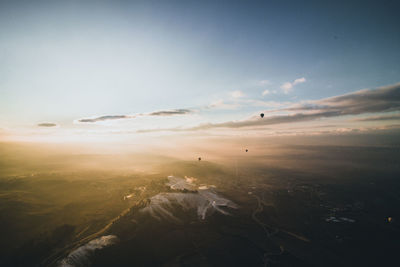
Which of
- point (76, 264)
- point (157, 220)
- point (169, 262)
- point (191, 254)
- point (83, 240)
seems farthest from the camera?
point (157, 220)

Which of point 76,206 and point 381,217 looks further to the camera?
point 76,206

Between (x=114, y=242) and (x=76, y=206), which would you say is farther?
(x=76, y=206)

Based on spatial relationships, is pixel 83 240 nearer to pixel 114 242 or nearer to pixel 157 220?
pixel 114 242

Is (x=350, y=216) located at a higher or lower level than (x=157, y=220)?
lower

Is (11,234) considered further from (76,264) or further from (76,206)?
(76,264)

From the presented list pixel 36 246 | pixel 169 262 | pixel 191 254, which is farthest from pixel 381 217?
pixel 36 246

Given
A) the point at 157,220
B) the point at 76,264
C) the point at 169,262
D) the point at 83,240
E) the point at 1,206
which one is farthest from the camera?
the point at 1,206

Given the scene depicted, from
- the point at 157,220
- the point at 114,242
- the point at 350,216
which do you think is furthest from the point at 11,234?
the point at 350,216

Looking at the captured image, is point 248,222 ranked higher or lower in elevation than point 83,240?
lower

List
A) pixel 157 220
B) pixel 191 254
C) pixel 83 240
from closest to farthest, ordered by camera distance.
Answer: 1. pixel 191 254
2. pixel 83 240
3. pixel 157 220
